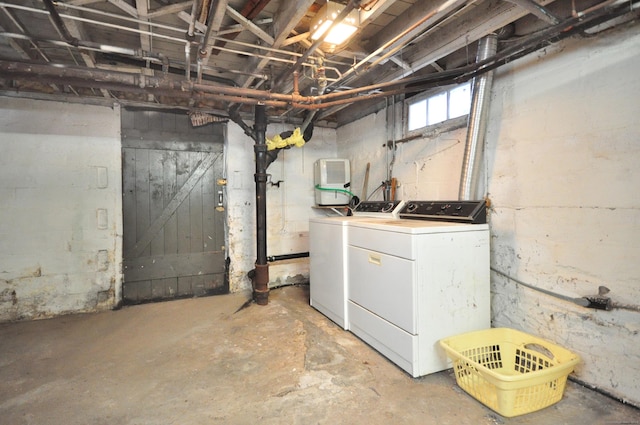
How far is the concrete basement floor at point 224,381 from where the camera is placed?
1.69 m

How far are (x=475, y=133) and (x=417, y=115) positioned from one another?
913mm

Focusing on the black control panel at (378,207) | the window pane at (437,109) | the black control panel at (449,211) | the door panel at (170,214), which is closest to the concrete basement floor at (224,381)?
the door panel at (170,214)

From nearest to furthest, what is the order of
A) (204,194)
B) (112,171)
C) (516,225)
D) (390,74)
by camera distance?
(516,225)
(390,74)
(112,171)
(204,194)

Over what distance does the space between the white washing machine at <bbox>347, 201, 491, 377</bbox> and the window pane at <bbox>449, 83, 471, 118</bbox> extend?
0.83 m

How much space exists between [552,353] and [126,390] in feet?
8.45

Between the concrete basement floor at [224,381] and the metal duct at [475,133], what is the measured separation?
1.30 meters

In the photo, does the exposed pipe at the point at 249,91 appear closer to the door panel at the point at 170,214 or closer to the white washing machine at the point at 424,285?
the white washing machine at the point at 424,285

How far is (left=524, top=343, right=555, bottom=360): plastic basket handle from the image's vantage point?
6.59ft

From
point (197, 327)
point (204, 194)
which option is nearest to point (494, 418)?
point (197, 327)

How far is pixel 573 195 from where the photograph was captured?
1.89m

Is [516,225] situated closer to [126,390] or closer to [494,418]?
[494,418]

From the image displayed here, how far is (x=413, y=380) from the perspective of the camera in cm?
199

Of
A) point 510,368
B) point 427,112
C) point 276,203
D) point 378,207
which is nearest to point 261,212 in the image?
point 276,203

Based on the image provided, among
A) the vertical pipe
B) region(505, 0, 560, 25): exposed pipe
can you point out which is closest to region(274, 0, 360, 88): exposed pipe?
the vertical pipe
